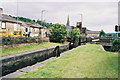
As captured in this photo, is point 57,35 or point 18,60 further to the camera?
point 57,35

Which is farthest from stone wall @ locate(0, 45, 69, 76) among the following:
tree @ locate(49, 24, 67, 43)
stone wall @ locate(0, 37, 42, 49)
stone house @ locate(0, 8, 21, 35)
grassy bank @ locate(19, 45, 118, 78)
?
tree @ locate(49, 24, 67, 43)

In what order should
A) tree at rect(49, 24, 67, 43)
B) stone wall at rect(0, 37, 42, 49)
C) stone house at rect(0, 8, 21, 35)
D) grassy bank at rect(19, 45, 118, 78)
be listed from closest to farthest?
1. grassy bank at rect(19, 45, 118, 78)
2. stone wall at rect(0, 37, 42, 49)
3. stone house at rect(0, 8, 21, 35)
4. tree at rect(49, 24, 67, 43)

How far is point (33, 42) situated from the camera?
1459 centimetres

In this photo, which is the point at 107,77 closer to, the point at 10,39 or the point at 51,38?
the point at 10,39

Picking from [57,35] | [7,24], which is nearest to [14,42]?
[7,24]

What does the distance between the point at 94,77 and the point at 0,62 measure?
5.08 metres

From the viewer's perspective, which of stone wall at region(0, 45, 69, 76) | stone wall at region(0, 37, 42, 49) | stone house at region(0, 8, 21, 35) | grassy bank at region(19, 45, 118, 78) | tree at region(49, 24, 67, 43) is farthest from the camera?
tree at region(49, 24, 67, 43)

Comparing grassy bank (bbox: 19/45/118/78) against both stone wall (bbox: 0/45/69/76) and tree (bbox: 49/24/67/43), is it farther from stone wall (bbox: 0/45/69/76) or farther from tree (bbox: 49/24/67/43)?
tree (bbox: 49/24/67/43)

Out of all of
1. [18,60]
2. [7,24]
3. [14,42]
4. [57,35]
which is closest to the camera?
[18,60]

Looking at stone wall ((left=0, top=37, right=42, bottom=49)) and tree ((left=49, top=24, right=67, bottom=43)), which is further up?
tree ((left=49, top=24, right=67, bottom=43))

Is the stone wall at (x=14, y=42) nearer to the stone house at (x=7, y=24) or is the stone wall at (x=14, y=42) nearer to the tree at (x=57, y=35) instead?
the stone house at (x=7, y=24)

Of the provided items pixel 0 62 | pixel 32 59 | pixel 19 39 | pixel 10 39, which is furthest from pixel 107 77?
pixel 19 39

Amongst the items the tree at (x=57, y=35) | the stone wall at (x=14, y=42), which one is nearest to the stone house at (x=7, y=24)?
the stone wall at (x=14, y=42)

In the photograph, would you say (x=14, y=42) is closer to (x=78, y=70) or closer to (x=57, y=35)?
(x=78, y=70)
